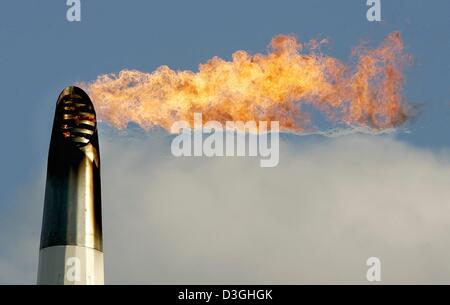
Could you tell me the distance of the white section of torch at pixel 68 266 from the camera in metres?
60.1

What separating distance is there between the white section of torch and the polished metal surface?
23.8 inches

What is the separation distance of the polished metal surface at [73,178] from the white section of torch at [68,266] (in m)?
0.60

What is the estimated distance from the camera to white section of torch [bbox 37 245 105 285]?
60.1 meters

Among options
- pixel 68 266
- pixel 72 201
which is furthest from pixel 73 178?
pixel 68 266

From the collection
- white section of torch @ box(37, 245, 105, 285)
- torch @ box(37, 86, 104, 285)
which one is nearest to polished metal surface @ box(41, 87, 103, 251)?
torch @ box(37, 86, 104, 285)

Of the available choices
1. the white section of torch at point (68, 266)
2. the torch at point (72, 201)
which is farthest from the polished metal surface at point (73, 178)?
the white section of torch at point (68, 266)

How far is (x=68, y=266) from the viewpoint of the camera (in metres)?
60.2

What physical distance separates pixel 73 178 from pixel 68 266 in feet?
23.0

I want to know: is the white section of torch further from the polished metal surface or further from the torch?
the polished metal surface

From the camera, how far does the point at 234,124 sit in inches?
2751

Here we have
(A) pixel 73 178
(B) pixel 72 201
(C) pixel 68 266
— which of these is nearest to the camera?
(C) pixel 68 266

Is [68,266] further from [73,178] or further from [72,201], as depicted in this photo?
[73,178]

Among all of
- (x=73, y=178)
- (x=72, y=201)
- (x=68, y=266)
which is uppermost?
(x=73, y=178)
